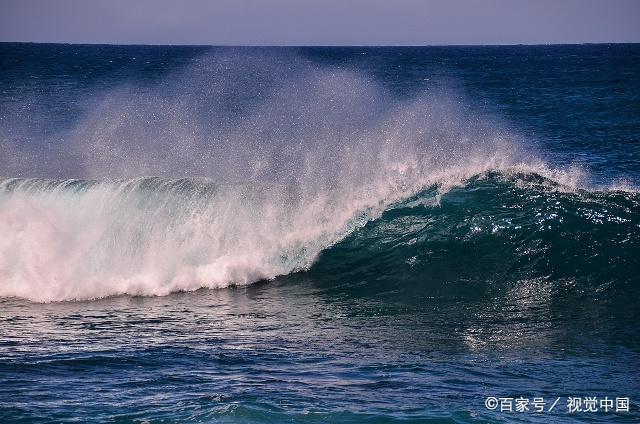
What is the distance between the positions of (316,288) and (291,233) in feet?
4.86

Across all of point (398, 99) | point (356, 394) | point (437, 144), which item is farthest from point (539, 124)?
point (356, 394)

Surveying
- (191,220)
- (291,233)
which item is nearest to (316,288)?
(291,233)

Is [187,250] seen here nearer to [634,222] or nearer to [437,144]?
[634,222]

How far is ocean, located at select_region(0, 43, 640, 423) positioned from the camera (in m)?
7.40

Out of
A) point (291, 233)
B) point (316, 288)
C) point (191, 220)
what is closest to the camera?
point (316, 288)

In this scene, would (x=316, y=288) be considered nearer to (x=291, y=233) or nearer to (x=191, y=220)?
(x=291, y=233)

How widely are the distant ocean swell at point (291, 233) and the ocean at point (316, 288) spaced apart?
0.04 metres

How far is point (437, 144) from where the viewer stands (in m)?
25.0

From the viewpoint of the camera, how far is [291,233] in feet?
44.8

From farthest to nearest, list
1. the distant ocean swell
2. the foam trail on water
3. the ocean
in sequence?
the foam trail on water → the distant ocean swell → the ocean

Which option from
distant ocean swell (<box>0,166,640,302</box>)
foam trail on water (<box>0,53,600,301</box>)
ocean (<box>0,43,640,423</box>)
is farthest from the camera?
foam trail on water (<box>0,53,600,301</box>)

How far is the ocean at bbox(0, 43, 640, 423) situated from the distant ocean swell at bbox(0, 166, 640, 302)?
0.12 ft

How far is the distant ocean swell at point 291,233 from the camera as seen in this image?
12688 mm

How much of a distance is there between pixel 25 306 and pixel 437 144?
1572 cm
